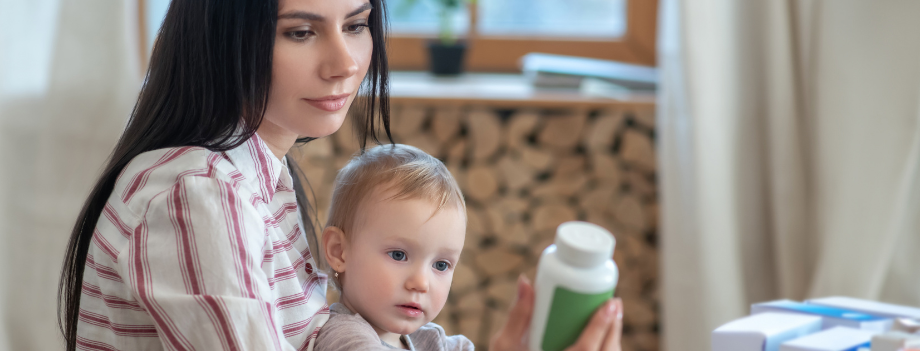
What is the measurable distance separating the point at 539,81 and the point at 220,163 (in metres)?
1.27

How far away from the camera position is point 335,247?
3.03 ft

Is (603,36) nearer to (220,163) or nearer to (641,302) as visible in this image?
(641,302)

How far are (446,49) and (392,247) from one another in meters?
1.30

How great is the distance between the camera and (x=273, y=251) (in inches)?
31.4

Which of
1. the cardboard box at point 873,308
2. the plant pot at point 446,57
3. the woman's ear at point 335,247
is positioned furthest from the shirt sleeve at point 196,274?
the plant pot at point 446,57

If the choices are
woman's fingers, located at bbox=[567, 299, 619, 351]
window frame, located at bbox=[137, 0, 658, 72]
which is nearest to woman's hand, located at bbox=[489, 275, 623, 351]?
woman's fingers, located at bbox=[567, 299, 619, 351]

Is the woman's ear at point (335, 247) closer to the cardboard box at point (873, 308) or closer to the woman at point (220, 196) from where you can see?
the woman at point (220, 196)

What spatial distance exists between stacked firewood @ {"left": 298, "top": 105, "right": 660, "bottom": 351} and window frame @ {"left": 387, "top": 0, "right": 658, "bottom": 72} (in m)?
0.37

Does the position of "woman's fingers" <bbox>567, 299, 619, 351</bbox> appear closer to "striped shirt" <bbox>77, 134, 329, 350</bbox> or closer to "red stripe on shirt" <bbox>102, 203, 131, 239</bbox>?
"striped shirt" <bbox>77, 134, 329, 350</bbox>

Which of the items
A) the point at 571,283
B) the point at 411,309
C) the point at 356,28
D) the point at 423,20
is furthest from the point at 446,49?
the point at 571,283

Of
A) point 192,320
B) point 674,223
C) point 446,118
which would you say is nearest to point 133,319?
point 192,320

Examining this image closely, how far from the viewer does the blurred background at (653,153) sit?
1.64 meters

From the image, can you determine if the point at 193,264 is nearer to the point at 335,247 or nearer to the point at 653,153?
the point at 335,247

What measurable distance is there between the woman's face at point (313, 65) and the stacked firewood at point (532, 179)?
3.35 feet
